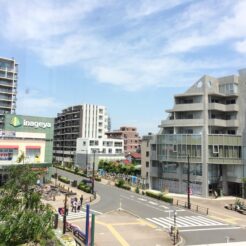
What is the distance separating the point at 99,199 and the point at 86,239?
1025 inches

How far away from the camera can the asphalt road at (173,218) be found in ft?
107

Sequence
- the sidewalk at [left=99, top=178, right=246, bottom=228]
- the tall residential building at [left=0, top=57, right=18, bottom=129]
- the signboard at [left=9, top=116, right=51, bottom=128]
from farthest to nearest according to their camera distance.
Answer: the tall residential building at [left=0, top=57, right=18, bottom=129], the signboard at [left=9, top=116, right=51, bottom=128], the sidewalk at [left=99, top=178, right=246, bottom=228]

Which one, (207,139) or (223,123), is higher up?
(223,123)

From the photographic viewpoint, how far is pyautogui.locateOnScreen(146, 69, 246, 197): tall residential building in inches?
2323

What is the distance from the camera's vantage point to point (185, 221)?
129ft

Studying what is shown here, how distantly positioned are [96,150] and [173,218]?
68.0m

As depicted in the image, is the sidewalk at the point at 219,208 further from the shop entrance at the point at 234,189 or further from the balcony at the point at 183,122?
the balcony at the point at 183,122

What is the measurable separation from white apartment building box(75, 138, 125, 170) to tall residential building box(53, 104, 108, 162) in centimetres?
1148

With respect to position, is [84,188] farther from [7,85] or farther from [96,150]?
[7,85]

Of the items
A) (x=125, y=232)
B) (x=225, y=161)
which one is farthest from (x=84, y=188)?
(x=125, y=232)

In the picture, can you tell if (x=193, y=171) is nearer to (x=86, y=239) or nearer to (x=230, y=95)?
(x=230, y=95)

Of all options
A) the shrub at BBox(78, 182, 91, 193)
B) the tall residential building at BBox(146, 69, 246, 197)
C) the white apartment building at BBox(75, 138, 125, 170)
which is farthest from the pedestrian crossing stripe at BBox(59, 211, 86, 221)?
the white apartment building at BBox(75, 138, 125, 170)

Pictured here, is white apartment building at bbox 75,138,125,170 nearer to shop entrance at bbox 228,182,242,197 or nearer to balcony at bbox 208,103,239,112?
shop entrance at bbox 228,182,242,197

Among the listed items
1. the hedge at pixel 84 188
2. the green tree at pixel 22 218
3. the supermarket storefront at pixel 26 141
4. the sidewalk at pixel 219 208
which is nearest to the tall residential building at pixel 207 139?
the sidewalk at pixel 219 208
